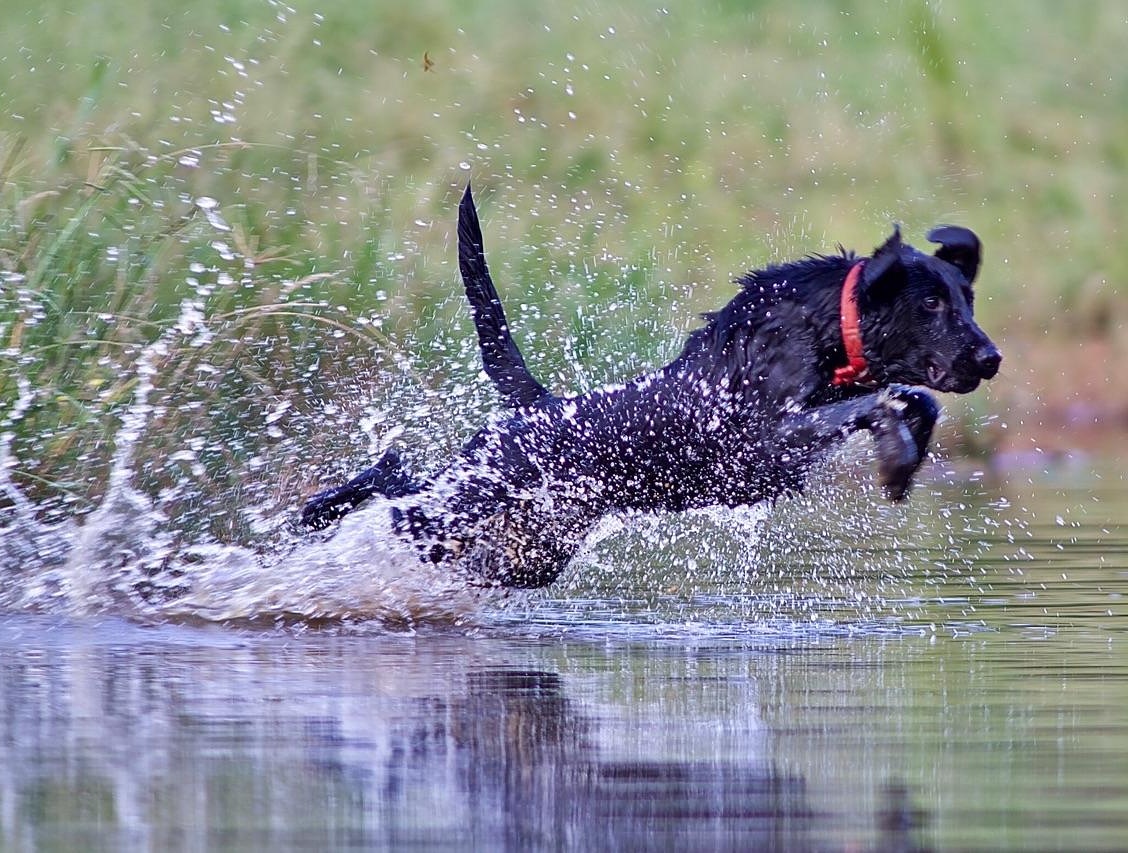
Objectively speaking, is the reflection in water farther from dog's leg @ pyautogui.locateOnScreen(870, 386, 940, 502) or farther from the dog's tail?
the dog's tail

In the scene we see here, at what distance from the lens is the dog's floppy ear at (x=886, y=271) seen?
6.37 metres

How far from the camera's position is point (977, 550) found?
8227 millimetres

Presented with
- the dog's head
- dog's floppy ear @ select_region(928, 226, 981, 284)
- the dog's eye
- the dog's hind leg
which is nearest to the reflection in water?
the dog's hind leg

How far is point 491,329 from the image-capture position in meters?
6.85

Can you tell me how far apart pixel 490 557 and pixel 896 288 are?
1621mm

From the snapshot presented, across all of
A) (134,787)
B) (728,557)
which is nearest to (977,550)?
(728,557)

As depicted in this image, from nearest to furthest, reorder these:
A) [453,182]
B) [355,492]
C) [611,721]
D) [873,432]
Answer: [611,721] < [873,432] < [355,492] < [453,182]

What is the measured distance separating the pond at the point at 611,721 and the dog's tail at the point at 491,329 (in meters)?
0.75

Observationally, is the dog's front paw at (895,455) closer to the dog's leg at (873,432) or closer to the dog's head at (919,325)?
the dog's leg at (873,432)

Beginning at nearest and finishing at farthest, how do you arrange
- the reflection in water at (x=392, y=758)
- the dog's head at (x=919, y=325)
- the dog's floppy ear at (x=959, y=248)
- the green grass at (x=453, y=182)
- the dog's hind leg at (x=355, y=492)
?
the reflection in water at (x=392, y=758), the dog's head at (x=919, y=325), the dog's floppy ear at (x=959, y=248), the dog's hind leg at (x=355, y=492), the green grass at (x=453, y=182)

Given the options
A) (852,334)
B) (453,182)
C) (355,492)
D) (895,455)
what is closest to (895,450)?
(895,455)

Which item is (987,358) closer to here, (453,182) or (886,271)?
(886,271)

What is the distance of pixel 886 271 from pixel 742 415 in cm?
65

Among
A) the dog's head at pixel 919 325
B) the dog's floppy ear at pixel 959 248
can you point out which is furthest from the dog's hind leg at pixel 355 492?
the dog's floppy ear at pixel 959 248
